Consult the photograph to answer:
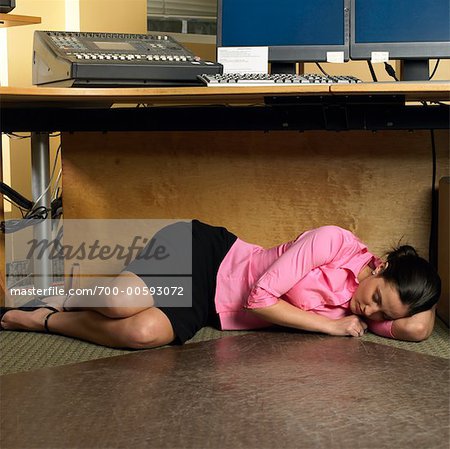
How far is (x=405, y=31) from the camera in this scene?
240 cm

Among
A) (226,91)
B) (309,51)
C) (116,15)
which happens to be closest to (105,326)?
(226,91)

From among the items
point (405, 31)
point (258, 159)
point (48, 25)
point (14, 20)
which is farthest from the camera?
point (48, 25)

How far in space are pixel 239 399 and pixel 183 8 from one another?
1495 mm

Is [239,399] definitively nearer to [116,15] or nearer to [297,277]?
[297,277]

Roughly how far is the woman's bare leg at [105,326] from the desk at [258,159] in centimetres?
53

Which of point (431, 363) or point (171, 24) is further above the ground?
point (171, 24)

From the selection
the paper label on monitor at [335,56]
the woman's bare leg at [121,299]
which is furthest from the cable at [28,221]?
the paper label on monitor at [335,56]

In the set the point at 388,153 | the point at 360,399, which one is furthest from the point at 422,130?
the point at 360,399

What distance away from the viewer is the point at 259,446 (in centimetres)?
148

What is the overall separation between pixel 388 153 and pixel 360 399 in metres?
1.08

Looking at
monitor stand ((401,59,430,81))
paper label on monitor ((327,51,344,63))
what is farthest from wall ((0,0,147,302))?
monitor stand ((401,59,430,81))

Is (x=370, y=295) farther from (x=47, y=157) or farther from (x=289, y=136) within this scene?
(x=47, y=157)

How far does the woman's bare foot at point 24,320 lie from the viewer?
2293 mm

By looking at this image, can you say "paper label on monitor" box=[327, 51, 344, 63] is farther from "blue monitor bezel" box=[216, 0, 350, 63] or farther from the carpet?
the carpet
